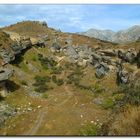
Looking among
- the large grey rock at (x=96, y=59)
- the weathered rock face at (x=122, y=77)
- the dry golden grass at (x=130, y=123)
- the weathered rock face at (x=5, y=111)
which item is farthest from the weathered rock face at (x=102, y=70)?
the dry golden grass at (x=130, y=123)

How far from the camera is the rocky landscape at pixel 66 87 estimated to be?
17938 mm

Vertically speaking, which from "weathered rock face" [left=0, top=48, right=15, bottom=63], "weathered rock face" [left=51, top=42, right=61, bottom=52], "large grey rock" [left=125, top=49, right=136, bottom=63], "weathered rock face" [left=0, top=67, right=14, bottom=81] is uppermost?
"weathered rock face" [left=51, top=42, right=61, bottom=52]

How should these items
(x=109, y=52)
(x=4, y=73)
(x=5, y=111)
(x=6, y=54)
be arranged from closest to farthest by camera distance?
(x=5, y=111)
(x=4, y=73)
(x=6, y=54)
(x=109, y=52)

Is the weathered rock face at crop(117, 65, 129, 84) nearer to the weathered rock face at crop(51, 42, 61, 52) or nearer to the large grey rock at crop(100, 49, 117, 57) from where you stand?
the large grey rock at crop(100, 49, 117, 57)

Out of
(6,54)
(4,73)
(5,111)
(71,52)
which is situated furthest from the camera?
(71,52)

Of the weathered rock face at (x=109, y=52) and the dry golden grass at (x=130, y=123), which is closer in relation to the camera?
the dry golden grass at (x=130, y=123)

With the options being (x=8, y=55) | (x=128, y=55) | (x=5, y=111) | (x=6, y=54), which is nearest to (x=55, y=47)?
(x=128, y=55)

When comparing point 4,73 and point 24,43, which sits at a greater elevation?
point 24,43

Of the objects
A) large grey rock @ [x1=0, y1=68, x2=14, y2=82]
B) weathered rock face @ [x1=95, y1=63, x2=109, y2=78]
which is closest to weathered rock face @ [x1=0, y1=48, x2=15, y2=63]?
large grey rock @ [x1=0, y1=68, x2=14, y2=82]

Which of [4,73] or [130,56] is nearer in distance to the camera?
[4,73]

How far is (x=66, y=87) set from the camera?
35.1 meters

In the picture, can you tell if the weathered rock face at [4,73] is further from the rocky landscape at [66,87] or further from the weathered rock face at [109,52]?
the weathered rock face at [109,52]

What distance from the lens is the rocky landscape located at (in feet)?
58.9

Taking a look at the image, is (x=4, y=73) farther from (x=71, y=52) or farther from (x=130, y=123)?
(x=71, y=52)
